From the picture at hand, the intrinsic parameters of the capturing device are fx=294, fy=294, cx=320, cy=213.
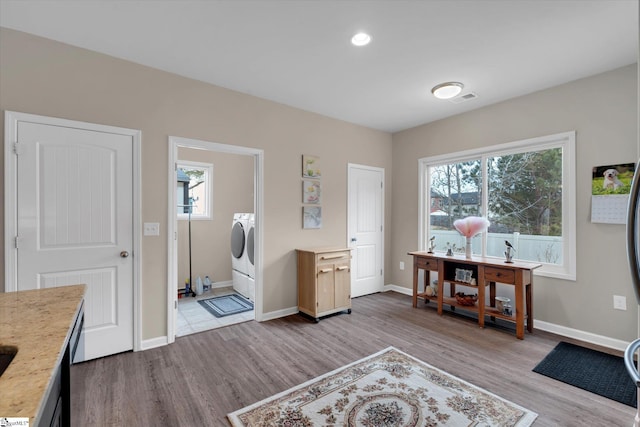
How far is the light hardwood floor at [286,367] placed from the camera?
1.91 metres

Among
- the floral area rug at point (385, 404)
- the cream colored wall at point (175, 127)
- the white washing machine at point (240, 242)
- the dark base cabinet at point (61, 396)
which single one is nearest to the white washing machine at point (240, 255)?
the white washing machine at point (240, 242)

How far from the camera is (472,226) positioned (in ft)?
11.8

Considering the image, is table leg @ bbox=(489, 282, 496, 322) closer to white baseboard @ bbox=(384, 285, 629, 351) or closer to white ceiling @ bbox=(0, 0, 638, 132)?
white baseboard @ bbox=(384, 285, 629, 351)

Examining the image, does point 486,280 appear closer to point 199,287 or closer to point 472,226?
point 472,226

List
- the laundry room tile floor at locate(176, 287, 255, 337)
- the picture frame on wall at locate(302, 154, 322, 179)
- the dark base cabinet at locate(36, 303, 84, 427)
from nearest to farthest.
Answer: the dark base cabinet at locate(36, 303, 84, 427), the laundry room tile floor at locate(176, 287, 255, 337), the picture frame on wall at locate(302, 154, 322, 179)

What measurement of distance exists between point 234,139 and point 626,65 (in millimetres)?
3887

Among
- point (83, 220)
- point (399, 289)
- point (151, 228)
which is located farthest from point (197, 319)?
point (399, 289)

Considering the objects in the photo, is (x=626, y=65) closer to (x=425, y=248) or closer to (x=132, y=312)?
(x=425, y=248)

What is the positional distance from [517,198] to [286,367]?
127 inches

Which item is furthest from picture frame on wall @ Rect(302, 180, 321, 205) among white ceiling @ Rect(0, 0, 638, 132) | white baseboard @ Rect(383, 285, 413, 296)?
white baseboard @ Rect(383, 285, 413, 296)

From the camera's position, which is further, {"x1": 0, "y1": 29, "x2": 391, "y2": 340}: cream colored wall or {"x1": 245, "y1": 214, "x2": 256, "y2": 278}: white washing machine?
{"x1": 245, "y1": 214, "x2": 256, "y2": 278}: white washing machine

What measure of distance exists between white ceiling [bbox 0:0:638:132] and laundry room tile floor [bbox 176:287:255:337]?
2.67 m

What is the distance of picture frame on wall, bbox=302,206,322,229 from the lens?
391 centimetres

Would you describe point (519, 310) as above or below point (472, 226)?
below
